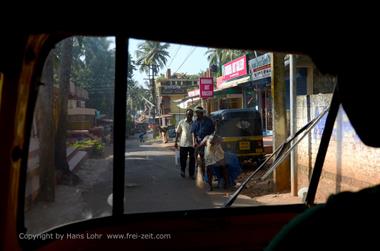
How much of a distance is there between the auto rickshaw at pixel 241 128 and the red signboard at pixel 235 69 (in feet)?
11.0

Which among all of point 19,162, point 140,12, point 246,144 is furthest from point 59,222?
point 246,144

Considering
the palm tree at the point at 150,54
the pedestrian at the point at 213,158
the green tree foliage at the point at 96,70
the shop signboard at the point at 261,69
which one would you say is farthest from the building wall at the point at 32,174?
the shop signboard at the point at 261,69

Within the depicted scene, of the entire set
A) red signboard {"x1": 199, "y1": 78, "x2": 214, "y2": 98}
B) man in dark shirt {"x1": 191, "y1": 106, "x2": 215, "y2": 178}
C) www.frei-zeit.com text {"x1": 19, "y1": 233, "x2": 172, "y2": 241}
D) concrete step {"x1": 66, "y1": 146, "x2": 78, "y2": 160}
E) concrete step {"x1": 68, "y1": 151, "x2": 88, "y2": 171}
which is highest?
red signboard {"x1": 199, "y1": 78, "x2": 214, "y2": 98}

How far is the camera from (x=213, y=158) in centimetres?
496

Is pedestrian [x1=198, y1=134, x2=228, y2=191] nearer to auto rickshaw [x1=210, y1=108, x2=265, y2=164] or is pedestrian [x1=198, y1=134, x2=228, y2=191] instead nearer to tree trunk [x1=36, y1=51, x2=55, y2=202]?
tree trunk [x1=36, y1=51, x2=55, y2=202]

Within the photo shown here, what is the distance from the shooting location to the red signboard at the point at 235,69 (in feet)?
42.3

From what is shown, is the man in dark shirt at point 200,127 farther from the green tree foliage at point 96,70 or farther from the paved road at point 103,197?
the green tree foliage at point 96,70

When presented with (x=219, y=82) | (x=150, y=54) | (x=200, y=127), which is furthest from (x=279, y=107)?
(x=219, y=82)

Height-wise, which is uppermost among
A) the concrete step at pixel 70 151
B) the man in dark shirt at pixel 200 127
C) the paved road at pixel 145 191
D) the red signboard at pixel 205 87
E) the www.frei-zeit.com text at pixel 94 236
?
the red signboard at pixel 205 87

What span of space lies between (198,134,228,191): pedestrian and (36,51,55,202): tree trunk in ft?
5.35

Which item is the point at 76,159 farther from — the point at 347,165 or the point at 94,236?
the point at 347,165

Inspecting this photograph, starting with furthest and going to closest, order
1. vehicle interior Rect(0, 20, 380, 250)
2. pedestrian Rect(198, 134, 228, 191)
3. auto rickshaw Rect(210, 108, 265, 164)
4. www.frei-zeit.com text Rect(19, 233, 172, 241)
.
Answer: auto rickshaw Rect(210, 108, 265, 164)
pedestrian Rect(198, 134, 228, 191)
www.frei-zeit.com text Rect(19, 233, 172, 241)
vehicle interior Rect(0, 20, 380, 250)

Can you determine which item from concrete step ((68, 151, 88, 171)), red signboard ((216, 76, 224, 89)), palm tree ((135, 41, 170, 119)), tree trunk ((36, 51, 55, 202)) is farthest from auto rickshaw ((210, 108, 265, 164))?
tree trunk ((36, 51, 55, 202))

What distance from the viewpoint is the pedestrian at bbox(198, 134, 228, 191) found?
13.1ft
